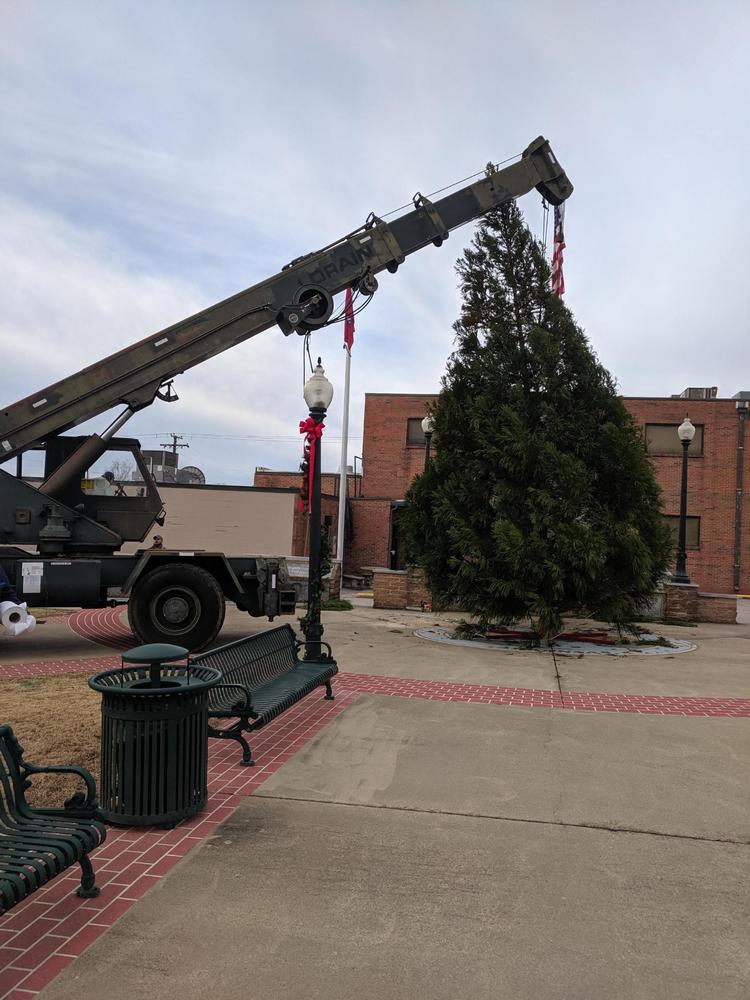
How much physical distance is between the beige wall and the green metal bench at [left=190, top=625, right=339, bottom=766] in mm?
18086

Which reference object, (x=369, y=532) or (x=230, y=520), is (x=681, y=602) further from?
(x=230, y=520)

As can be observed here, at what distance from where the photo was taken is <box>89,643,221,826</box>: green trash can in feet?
13.7

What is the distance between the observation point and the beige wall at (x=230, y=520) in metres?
26.1

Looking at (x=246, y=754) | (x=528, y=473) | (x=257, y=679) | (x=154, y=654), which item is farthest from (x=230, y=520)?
(x=154, y=654)

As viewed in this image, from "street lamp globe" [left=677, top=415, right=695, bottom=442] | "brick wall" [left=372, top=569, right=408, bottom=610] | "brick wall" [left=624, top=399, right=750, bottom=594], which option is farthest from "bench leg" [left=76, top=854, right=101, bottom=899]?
"brick wall" [left=624, top=399, right=750, bottom=594]

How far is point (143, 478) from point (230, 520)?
1504cm

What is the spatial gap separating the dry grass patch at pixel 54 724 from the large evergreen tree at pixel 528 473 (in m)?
5.96

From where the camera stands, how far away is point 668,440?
29734 millimetres

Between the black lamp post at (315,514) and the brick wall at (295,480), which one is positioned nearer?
the black lamp post at (315,514)

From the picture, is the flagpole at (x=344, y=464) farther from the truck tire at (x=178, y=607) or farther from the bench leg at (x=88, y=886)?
the bench leg at (x=88, y=886)

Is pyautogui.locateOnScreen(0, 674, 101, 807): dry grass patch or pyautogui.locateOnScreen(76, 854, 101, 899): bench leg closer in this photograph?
pyautogui.locateOnScreen(76, 854, 101, 899): bench leg

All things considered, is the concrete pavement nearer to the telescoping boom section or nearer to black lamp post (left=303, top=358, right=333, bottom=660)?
black lamp post (left=303, top=358, right=333, bottom=660)

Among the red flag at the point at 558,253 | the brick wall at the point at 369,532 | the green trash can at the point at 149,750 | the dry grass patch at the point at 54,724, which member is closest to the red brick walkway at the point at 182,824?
the green trash can at the point at 149,750

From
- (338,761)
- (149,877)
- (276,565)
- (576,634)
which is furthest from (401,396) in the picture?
(149,877)
